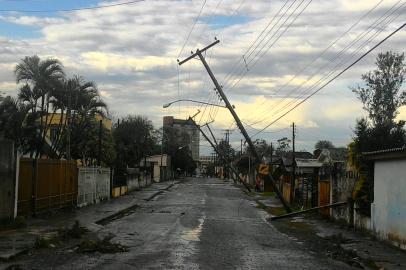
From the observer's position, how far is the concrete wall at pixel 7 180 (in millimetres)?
18297

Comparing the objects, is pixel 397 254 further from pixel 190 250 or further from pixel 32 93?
pixel 32 93

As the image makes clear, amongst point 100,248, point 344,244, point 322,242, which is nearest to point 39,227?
point 100,248

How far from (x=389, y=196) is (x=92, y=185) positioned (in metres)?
20.7

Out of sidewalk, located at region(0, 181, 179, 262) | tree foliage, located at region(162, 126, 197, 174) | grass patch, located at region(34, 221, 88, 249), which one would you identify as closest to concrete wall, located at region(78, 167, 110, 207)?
sidewalk, located at region(0, 181, 179, 262)

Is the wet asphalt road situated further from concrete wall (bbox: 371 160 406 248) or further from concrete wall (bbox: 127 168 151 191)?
concrete wall (bbox: 127 168 151 191)

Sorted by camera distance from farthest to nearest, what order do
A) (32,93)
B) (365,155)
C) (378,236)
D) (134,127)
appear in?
1. (134,127)
2. (32,93)
3. (365,155)
4. (378,236)

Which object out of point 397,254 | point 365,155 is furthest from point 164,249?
point 365,155

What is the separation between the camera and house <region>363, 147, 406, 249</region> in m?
15.9

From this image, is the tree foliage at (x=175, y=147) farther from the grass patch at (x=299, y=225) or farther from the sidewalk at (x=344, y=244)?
the sidewalk at (x=344, y=244)

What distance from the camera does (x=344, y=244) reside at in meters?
17.0

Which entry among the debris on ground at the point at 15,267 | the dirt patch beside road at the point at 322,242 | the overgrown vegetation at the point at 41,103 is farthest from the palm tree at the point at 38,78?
the debris on ground at the point at 15,267

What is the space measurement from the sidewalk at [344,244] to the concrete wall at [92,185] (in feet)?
36.0

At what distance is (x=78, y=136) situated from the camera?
156 ft

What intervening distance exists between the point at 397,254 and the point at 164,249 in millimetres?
5798
